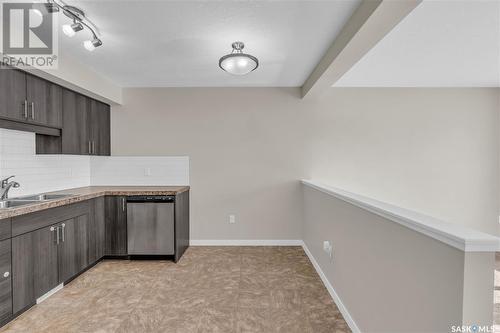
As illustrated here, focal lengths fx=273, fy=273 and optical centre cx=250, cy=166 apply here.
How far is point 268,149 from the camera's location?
13.8 ft

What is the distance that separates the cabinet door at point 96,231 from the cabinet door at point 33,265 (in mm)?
602

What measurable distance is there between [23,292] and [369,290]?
8.88 feet

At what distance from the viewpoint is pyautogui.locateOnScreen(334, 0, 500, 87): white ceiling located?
2.17 m

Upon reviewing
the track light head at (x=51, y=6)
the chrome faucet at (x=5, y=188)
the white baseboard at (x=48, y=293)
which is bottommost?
the white baseboard at (x=48, y=293)

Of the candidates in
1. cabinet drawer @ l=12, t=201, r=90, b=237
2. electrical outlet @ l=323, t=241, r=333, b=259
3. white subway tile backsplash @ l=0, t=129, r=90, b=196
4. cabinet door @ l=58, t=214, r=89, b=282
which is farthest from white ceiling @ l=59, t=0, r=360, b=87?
electrical outlet @ l=323, t=241, r=333, b=259

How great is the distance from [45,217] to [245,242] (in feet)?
8.46

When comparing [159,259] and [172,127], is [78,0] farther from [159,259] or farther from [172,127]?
[159,259]

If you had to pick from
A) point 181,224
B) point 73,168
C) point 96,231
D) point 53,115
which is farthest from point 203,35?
point 73,168

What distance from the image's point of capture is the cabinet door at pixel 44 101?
8.60 ft

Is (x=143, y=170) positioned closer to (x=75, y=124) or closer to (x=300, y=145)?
(x=75, y=124)

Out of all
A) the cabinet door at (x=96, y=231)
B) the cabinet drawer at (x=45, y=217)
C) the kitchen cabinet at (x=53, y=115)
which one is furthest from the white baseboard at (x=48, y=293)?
the kitchen cabinet at (x=53, y=115)

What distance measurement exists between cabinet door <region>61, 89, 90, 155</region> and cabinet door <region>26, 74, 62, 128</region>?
125mm

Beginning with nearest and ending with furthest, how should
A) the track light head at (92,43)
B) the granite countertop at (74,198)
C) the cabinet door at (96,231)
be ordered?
the granite countertop at (74,198), the track light head at (92,43), the cabinet door at (96,231)

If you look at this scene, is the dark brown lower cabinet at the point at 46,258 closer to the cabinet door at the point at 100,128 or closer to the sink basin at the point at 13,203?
the sink basin at the point at 13,203
